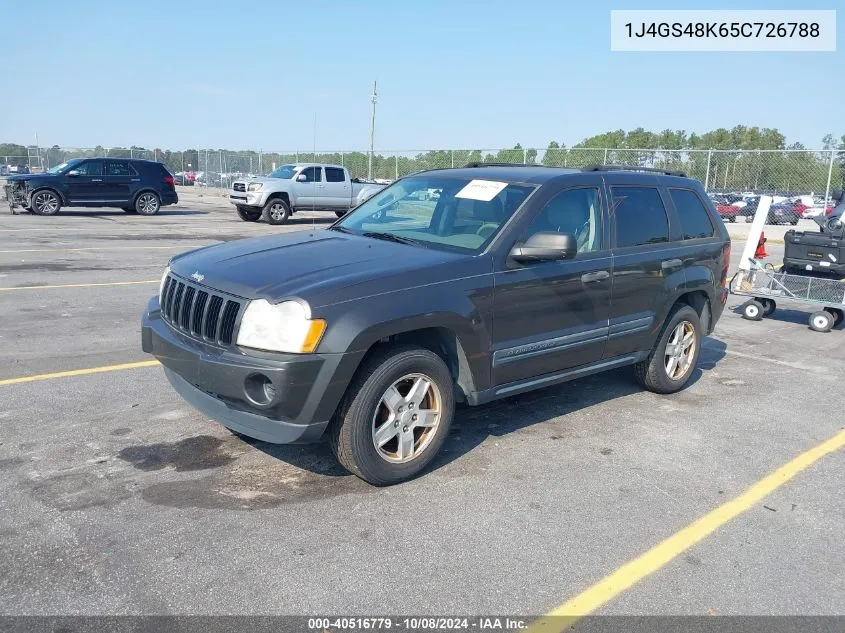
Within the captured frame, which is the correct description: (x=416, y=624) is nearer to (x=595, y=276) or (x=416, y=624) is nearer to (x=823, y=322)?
(x=595, y=276)

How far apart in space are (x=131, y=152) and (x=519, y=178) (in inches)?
1749

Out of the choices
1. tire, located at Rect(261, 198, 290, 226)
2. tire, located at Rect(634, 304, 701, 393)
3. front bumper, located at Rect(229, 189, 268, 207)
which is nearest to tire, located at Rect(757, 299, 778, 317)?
tire, located at Rect(634, 304, 701, 393)

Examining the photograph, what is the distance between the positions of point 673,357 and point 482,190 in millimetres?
2347

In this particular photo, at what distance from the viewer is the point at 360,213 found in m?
5.65

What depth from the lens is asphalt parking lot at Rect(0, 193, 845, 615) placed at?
10.4 ft

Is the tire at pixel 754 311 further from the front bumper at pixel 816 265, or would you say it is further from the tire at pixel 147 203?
the tire at pixel 147 203

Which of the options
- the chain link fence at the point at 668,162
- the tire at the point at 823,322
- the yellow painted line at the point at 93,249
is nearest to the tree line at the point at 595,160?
the chain link fence at the point at 668,162

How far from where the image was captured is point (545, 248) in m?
4.52

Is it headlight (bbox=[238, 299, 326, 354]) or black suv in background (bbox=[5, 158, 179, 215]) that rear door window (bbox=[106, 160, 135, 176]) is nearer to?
black suv in background (bbox=[5, 158, 179, 215])

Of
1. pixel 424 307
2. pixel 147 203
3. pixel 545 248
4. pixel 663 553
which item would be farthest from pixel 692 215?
pixel 147 203

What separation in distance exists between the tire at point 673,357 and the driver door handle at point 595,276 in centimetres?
107

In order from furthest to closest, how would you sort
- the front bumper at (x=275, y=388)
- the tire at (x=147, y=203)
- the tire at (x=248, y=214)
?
the tire at (x=147, y=203) < the tire at (x=248, y=214) < the front bumper at (x=275, y=388)

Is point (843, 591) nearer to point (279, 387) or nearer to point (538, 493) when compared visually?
point (538, 493)

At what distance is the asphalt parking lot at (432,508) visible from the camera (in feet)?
10.4
